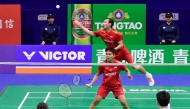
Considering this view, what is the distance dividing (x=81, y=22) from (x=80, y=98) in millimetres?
5742

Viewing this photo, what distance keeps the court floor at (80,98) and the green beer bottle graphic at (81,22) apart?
3779 mm

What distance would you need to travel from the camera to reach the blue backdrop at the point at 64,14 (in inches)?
816

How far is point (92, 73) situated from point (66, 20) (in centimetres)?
347

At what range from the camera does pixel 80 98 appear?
14547mm

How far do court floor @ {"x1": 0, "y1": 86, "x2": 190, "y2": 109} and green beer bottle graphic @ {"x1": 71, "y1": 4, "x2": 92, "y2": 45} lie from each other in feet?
12.4

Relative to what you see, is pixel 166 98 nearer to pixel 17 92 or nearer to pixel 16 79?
pixel 17 92

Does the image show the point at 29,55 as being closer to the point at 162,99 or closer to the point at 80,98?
the point at 80,98

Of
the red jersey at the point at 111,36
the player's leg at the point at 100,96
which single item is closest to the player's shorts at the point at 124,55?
the red jersey at the point at 111,36

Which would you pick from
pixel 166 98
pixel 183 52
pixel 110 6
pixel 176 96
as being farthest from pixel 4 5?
pixel 166 98

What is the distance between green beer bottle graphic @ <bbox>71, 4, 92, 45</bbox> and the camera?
19.7 meters

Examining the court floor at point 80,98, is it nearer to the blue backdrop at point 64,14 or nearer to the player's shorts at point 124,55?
the player's shorts at point 124,55

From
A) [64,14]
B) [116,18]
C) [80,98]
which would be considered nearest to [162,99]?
[80,98]

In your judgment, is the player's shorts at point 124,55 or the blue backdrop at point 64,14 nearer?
the player's shorts at point 124,55

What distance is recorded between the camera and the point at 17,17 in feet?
65.4
